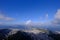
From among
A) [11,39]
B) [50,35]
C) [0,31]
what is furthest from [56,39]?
[0,31]

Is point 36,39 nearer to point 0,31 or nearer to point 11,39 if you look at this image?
point 11,39

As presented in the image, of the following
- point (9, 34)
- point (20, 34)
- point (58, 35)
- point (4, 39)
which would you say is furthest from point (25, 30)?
point (58, 35)

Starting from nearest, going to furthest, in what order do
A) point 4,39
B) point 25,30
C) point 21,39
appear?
point 4,39
point 21,39
point 25,30

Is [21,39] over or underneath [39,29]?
underneath

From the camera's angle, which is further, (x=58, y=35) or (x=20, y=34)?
(x=58, y=35)

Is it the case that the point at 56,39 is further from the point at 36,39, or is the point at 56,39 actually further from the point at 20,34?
the point at 20,34

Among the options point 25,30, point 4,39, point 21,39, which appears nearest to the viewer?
point 4,39
